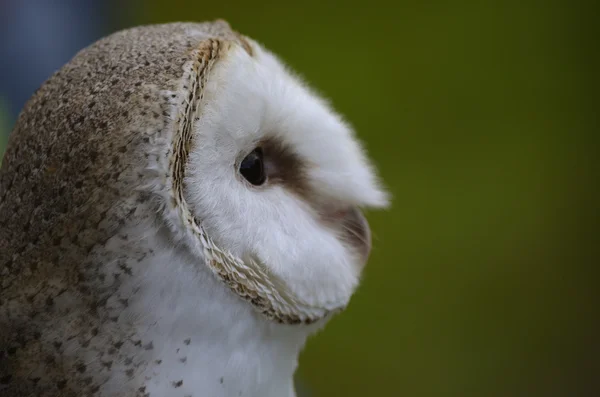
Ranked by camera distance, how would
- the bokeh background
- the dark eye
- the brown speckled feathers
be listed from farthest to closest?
the bokeh background
the dark eye
the brown speckled feathers

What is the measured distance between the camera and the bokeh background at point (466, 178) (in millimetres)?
2336

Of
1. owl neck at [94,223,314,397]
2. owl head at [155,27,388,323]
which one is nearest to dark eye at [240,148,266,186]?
owl head at [155,27,388,323]

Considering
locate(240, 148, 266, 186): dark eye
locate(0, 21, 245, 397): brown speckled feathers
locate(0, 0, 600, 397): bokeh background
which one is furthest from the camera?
locate(0, 0, 600, 397): bokeh background

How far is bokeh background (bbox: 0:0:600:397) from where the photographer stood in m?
2.34

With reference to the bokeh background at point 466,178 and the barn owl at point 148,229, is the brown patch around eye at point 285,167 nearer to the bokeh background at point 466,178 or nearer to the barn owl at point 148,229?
the barn owl at point 148,229

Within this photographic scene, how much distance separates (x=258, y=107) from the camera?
2.14ft

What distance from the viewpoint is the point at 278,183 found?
73 cm

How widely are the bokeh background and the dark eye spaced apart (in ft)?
5.95

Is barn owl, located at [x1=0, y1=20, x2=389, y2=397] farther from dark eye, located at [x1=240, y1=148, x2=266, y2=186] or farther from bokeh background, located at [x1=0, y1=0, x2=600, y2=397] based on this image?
bokeh background, located at [x1=0, y1=0, x2=600, y2=397]

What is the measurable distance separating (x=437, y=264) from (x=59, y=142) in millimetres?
2049

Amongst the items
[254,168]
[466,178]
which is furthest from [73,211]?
[466,178]

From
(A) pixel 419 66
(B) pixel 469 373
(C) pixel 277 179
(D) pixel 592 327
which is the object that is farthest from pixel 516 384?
(C) pixel 277 179

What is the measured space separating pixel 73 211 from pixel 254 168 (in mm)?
210

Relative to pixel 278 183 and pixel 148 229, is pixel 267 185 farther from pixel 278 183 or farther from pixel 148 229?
pixel 148 229
